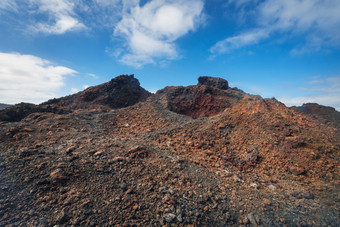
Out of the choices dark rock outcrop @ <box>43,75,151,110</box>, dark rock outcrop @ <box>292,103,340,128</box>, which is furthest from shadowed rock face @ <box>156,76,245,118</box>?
dark rock outcrop @ <box>292,103,340,128</box>

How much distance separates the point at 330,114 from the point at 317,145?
63.8 ft

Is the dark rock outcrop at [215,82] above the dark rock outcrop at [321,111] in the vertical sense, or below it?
above

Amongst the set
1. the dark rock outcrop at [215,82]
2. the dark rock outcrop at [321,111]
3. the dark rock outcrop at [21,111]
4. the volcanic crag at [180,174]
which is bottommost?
the volcanic crag at [180,174]

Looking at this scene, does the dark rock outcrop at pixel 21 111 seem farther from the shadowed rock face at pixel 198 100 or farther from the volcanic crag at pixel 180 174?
the shadowed rock face at pixel 198 100

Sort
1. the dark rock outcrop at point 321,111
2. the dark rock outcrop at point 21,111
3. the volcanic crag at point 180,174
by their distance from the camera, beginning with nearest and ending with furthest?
the volcanic crag at point 180,174 < the dark rock outcrop at point 21,111 < the dark rock outcrop at point 321,111

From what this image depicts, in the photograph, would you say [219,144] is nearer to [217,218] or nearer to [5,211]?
[217,218]

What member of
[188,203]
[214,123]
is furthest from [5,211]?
[214,123]

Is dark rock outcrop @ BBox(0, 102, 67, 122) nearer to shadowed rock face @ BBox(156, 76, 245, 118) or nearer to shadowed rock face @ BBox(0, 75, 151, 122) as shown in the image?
shadowed rock face @ BBox(0, 75, 151, 122)

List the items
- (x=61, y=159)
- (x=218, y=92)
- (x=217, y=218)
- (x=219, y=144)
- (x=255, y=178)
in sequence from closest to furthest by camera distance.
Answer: (x=217, y=218), (x=61, y=159), (x=255, y=178), (x=219, y=144), (x=218, y=92)

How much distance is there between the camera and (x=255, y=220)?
9.04 ft

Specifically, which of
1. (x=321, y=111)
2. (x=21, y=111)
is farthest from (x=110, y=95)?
(x=321, y=111)

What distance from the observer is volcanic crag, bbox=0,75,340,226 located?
8.70 ft

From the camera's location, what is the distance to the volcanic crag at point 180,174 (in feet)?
8.70

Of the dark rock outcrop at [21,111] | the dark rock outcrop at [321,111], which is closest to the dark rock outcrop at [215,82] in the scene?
the dark rock outcrop at [321,111]
